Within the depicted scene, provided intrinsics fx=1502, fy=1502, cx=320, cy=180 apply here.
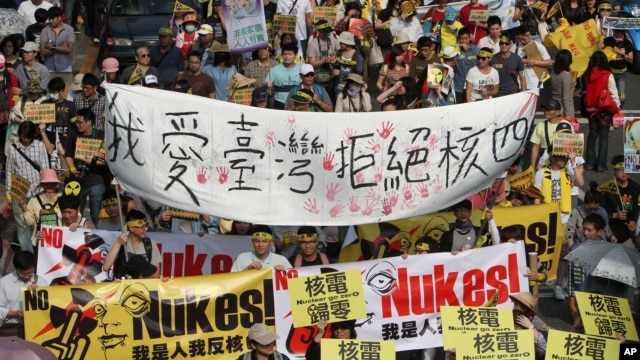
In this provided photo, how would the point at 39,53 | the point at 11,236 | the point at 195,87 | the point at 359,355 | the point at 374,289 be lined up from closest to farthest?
the point at 359,355, the point at 374,289, the point at 11,236, the point at 195,87, the point at 39,53

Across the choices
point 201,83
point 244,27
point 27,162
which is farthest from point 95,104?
point 244,27

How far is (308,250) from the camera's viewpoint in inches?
519

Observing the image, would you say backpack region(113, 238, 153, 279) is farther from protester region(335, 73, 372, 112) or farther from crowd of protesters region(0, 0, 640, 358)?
protester region(335, 73, 372, 112)

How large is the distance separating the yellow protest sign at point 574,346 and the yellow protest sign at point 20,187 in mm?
5774

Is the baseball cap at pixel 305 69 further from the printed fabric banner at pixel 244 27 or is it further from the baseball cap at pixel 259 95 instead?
the printed fabric banner at pixel 244 27

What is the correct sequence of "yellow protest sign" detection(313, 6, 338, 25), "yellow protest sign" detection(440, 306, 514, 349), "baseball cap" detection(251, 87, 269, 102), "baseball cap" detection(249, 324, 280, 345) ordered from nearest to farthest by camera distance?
"baseball cap" detection(249, 324, 280, 345)
"yellow protest sign" detection(440, 306, 514, 349)
"baseball cap" detection(251, 87, 269, 102)
"yellow protest sign" detection(313, 6, 338, 25)

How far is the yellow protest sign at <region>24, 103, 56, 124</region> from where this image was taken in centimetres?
1612

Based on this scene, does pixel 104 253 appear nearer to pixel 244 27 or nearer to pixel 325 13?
pixel 244 27

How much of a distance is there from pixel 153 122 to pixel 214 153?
0.57 m

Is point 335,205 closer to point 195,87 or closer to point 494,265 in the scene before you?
point 494,265

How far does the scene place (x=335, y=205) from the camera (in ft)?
41.3

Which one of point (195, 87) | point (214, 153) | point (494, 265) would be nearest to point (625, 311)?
point (494, 265)

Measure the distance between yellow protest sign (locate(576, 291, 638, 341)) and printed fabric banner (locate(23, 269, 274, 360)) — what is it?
2651 millimetres

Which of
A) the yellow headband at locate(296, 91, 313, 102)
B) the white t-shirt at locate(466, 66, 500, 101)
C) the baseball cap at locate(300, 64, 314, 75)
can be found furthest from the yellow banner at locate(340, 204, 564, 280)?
the white t-shirt at locate(466, 66, 500, 101)
